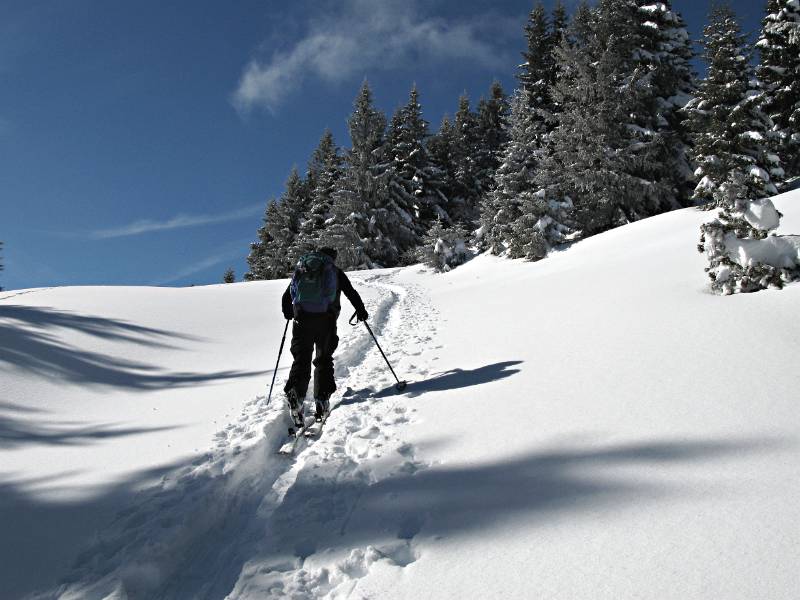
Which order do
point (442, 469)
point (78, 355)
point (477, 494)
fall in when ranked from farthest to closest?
1. point (78, 355)
2. point (442, 469)
3. point (477, 494)

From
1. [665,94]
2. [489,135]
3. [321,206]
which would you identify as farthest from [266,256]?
[665,94]

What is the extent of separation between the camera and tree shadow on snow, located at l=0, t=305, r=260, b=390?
6.04m

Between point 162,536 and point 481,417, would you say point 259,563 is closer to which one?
point 162,536

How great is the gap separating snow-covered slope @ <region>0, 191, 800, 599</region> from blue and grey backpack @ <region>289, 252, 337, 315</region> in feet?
4.19

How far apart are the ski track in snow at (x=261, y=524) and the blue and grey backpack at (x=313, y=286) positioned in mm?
1293

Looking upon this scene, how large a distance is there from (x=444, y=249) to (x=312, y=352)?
19.4 m

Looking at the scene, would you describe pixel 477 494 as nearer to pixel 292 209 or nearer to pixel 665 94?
pixel 665 94

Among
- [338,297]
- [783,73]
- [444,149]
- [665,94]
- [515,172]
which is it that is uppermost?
[444,149]

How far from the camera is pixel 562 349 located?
5832 mm

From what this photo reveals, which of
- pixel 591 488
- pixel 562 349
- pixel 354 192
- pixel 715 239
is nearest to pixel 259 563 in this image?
pixel 591 488

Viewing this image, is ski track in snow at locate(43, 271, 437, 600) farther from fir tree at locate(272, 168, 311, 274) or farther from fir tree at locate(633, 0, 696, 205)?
fir tree at locate(272, 168, 311, 274)

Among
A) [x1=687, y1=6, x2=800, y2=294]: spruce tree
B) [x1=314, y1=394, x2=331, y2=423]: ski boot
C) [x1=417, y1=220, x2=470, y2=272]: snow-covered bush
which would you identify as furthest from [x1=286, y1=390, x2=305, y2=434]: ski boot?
[x1=417, y1=220, x2=470, y2=272]: snow-covered bush

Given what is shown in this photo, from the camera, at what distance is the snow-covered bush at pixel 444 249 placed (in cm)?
2369

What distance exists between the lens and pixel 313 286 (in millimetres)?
5070
